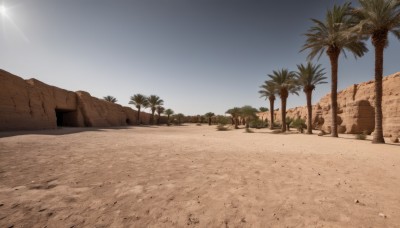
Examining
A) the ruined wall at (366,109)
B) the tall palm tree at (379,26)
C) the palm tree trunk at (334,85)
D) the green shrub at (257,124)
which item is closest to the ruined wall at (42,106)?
the tall palm tree at (379,26)

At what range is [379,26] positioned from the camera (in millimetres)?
11805

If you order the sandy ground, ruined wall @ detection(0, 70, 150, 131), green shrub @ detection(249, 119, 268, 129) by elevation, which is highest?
ruined wall @ detection(0, 70, 150, 131)

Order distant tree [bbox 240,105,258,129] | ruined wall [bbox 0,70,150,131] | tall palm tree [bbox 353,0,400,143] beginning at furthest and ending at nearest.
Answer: distant tree [bbox 240,105,258,129], ruined wall [bbox 0,70,150,131], tall palm tree [bbox 353,0,400,143]

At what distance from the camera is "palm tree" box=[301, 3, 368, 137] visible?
593 inches

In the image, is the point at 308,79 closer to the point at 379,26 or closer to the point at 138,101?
the point at 379,26

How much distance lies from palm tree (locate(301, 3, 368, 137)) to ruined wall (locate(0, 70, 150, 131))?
90.1 feet

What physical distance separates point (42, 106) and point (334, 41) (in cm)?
3012

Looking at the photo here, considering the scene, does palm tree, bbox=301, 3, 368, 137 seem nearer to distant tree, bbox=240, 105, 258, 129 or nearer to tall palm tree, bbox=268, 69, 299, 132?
tall palm tree, bbox=268, 69, 299, 132

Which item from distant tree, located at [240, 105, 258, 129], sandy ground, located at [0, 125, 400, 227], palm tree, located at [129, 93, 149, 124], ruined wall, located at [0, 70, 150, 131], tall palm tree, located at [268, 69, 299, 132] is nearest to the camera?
sandy ground, located at [0, 125, 400, 227]

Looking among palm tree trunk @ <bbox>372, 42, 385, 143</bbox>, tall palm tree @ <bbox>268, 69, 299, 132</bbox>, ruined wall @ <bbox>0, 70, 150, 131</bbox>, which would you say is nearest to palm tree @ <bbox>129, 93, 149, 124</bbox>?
ruined wall @ <bbox>0, 70, 150, 131</bbox>

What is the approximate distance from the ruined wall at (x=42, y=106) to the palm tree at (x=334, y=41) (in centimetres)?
2747

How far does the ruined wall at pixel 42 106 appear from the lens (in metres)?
14.6

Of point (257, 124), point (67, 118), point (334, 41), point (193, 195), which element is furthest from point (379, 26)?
point (67, 118)

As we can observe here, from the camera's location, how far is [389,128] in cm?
1598
